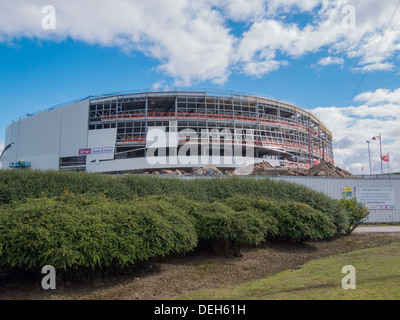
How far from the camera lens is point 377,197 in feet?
65.0

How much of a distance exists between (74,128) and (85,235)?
150 ft

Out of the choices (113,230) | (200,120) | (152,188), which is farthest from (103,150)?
(113,230)

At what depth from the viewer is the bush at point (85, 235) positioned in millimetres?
5469

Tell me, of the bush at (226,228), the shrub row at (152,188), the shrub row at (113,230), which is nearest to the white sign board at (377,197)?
the shrub row at (152,188)

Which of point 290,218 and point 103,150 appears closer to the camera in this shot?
point 290,218

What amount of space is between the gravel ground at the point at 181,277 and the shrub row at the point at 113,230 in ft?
1.18

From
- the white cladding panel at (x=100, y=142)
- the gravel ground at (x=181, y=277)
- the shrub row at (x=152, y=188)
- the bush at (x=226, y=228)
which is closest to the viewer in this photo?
the gravel ground at (x=181, y=277)

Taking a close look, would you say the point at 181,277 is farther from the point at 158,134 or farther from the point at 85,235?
the point at 158,134

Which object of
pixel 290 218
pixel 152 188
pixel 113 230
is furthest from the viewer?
pixel 152 188

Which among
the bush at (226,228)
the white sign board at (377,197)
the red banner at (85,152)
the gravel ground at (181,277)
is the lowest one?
the gravel ground at (181,277)

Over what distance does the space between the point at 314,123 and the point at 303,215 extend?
189ft

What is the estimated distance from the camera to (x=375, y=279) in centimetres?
559

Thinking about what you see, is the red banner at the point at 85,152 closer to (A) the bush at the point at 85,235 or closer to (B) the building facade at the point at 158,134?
(B) the building facade at the point at 158,134

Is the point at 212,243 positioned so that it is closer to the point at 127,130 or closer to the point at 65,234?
the point at 65,234
